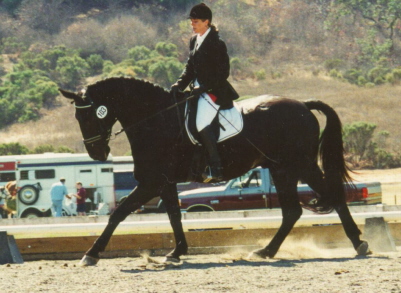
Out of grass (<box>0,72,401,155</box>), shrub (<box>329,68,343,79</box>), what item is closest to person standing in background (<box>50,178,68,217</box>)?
grass (<box>0,72,401,155</box>)

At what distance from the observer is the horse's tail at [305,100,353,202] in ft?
34.0

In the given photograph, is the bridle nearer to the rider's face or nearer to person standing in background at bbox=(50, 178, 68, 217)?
the rider's face

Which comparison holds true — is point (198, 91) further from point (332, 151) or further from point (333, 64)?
point (333, 64)

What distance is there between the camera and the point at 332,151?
10.5 m

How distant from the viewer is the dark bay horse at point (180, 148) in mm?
9453

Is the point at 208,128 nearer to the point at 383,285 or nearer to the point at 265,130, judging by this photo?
the point at 265,130

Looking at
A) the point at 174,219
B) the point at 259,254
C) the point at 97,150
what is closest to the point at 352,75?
the point at 259,254

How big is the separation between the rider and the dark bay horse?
179 millimetres

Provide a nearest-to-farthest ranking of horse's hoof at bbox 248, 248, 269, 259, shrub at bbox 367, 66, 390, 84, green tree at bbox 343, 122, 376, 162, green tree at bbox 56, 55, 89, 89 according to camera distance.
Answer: horse's hoof at bbox 248, 248, 269, 259 → green tree at bbox 343, 122, 376, 162 → shrub at bbox 367, 66, 390, 84 → green tree at bbox 56, 55, 89, 89

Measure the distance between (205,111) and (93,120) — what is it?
1.27 metres

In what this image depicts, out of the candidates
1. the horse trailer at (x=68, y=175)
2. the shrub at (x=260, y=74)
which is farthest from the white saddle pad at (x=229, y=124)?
the shrub at (x=260, y=74)

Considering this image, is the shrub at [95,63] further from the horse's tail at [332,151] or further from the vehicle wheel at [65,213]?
the horse's tail at [332,151]

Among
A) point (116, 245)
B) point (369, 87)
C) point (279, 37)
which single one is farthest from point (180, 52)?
point (116, 245)

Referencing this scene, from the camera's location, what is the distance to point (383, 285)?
7105 mm
